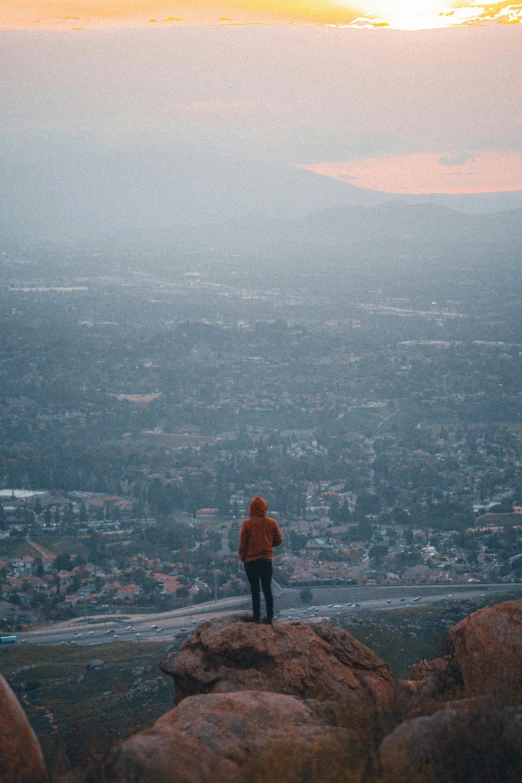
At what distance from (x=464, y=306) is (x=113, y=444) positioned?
64615mm

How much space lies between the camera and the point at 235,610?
2425cm

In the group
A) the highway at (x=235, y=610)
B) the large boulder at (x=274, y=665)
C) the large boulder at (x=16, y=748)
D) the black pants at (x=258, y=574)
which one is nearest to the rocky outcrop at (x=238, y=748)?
the large boulder at (x=16, y=748)

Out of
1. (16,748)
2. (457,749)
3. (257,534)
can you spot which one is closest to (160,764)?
(16,748)

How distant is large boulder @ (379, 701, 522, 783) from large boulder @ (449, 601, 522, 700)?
1554 mm

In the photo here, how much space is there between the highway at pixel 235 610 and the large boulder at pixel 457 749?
18.0 meters

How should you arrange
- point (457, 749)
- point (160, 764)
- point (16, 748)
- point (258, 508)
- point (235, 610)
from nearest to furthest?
point (160, 764), point (457, 749), point (16, 748), point (258, 508), point (235, 610)

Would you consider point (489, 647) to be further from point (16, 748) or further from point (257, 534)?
point (16, 748)

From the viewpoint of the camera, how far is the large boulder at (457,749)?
14.3 feet

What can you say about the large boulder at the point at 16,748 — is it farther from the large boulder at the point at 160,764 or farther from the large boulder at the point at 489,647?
the large boulder at the point at 489,647

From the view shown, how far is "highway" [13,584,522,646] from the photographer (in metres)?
23.8

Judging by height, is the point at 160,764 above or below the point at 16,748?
above

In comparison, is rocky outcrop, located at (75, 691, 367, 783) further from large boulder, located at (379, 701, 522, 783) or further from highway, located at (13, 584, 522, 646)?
highway, located at (13, 584, 522, 646)

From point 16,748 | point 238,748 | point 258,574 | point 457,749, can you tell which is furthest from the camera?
point 258,574

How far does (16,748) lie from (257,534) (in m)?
2.51
